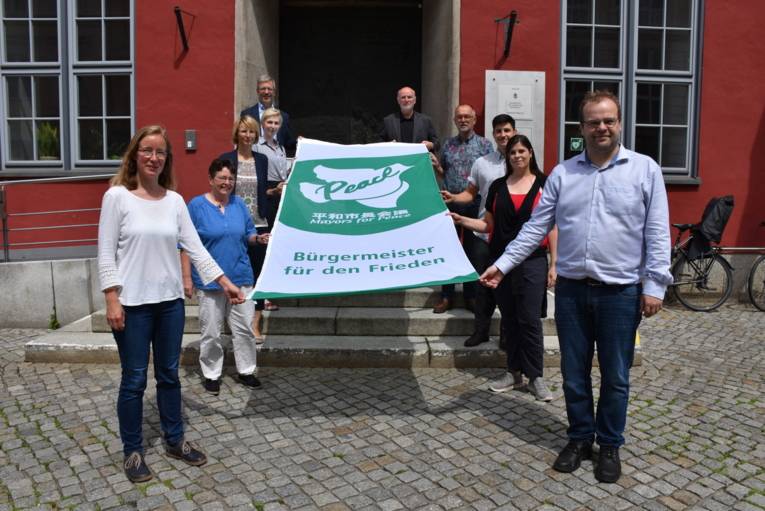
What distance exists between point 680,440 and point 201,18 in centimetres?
705

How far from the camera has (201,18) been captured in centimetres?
823

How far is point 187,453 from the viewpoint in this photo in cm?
390

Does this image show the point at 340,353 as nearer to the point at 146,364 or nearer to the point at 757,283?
the point at 146,364

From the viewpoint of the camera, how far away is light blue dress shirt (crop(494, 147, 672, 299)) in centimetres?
354

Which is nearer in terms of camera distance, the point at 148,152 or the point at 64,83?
the point at 148,152

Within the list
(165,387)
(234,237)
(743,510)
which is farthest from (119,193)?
(743,510)

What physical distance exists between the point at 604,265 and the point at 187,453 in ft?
8.55

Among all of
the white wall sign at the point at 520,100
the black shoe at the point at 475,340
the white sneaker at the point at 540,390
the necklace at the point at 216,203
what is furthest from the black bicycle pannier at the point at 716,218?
the necklace at the point at 216,203

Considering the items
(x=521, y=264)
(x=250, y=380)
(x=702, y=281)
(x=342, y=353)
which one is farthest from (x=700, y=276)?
(x=250, y=380)

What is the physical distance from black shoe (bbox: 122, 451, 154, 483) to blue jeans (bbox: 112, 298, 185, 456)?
0.04m

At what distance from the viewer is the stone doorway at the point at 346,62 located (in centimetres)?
948

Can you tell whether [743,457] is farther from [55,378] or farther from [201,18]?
[201,18]

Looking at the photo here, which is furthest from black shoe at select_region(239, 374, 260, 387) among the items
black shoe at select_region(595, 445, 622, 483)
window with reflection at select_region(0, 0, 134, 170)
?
window with reflection at select_region(0, 0, 134, 170)

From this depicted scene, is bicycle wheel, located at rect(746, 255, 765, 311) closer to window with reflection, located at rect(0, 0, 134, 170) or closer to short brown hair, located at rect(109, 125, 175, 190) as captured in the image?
short brown hair, located at rect(109, 125, 175, 190)
